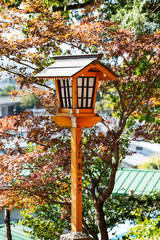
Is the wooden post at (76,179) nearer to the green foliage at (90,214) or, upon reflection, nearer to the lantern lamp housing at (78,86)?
the lantern lamp housing at (78,86)

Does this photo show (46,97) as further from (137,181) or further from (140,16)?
(137,181)

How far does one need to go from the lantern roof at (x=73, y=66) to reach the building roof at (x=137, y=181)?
420cm

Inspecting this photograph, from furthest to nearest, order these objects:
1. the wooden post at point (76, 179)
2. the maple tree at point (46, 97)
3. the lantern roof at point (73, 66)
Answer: the maple tree at point (46, 97) < the wooden post at point (76, 179) < the lantern roof at point (73, 66)

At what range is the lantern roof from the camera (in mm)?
2594

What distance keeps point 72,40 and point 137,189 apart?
3.80 m

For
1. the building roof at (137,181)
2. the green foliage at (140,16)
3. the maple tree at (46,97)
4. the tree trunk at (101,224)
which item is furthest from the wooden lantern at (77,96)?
the building roof at (137,181)

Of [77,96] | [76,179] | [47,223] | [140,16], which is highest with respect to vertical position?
[140,16]

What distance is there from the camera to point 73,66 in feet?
8.80

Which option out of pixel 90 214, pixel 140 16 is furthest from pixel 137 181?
pixel 140 16

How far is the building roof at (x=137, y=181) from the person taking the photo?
654cm

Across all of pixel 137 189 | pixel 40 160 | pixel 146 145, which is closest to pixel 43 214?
pixel 40 160

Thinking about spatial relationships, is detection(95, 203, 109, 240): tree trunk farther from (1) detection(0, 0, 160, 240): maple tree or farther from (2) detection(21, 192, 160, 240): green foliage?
(2) detection(21, 192, 160, 240): green foliage

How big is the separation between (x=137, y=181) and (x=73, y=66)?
4.60m

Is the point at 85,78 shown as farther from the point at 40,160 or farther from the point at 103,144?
the point at 40,160
